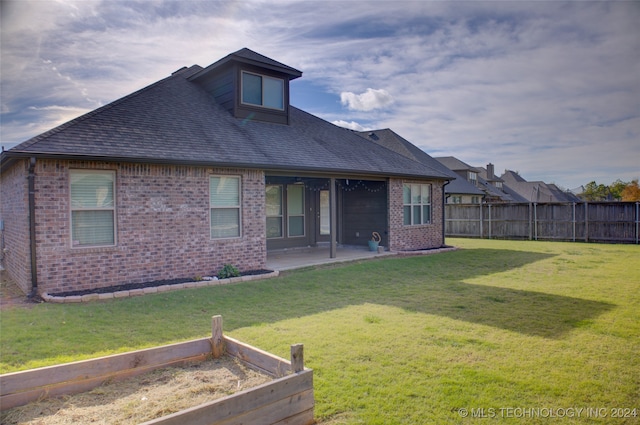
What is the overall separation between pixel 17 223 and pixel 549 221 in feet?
67.5

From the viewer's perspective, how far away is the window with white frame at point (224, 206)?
9.86 metres

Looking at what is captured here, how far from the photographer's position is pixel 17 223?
8961mm

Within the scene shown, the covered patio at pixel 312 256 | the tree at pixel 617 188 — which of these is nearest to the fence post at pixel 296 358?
the covered patio at pixel 312 256

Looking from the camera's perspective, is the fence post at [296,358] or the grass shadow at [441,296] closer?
the fence post at [296,358]

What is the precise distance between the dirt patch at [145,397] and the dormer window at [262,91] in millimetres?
10041

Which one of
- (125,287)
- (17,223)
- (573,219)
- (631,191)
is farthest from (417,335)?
(631,191)

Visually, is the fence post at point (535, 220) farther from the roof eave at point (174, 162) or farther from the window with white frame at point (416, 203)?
the roof eave at point (174, 162)

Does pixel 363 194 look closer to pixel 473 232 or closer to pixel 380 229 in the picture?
pixel 380 229

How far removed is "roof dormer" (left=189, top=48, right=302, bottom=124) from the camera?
487 inches

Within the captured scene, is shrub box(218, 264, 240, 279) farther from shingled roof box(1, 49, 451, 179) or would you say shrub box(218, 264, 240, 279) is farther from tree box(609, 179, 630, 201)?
tree box(609, 179, 630, 201)

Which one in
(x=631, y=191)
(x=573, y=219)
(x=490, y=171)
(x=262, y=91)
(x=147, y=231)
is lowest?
(x=573, y=219)

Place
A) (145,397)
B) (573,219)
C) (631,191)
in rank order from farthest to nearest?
(631,191), (573,219), (145,397)

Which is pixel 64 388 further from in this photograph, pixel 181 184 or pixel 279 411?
pixel 181 184

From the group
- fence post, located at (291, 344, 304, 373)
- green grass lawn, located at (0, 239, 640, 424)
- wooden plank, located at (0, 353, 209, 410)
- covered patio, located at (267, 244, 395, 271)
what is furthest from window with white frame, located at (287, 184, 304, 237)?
fence post, located at (291, 344, 304, 373)
